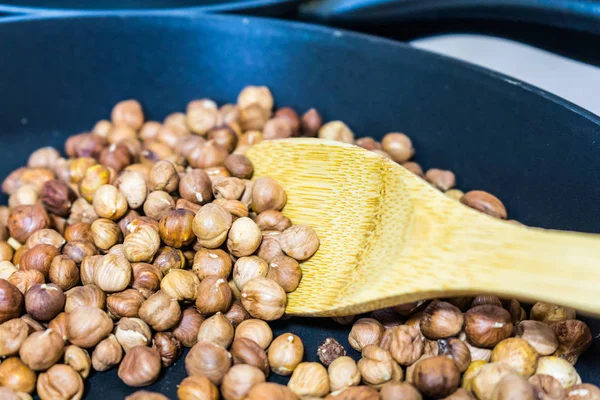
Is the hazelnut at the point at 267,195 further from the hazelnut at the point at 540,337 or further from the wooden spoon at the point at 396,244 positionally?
the hazelnut at the point at 540,337

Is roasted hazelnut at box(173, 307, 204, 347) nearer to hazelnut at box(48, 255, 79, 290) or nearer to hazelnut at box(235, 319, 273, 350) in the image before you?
hazelnut at box(235, 319, 273, 350)

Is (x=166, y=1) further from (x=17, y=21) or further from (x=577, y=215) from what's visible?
(x=577, y=215)

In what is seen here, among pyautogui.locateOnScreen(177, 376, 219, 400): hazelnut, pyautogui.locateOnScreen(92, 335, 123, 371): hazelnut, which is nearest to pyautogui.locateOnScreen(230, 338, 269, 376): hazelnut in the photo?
pyautogui.locateOnScreen(177, 376, 219, 400): hazelnut

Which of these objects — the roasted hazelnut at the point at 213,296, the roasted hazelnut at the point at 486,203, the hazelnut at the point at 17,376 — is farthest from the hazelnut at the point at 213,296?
the roasted hazelnut at the point at 486,203

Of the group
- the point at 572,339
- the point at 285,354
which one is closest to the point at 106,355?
the point at 285,354

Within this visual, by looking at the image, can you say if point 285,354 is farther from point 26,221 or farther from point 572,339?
point 26,221

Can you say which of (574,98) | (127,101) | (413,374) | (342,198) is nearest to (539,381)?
(413,374)
